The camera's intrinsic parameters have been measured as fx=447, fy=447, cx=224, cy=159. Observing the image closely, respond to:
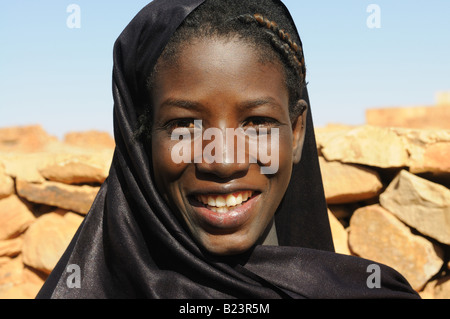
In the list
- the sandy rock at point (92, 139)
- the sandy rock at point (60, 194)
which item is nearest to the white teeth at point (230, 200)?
the sandy rock at point (60, 194)

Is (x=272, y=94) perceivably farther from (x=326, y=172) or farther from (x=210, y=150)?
(x=326, y=172)

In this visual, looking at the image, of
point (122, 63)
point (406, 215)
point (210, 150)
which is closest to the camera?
point (210, 150)

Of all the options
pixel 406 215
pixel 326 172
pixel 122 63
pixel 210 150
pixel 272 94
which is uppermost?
pixel 122 63

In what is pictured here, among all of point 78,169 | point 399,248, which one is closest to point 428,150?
point 399,248

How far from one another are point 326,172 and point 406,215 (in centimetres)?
64

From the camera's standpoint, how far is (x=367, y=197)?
11.2 feet

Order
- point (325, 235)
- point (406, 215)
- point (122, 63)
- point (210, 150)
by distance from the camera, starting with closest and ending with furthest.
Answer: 1. point (210, 150)
2. point (122, 63)
3. point (325, 235)
4. point (406, 215)

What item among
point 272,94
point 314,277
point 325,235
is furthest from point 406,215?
point 272,94

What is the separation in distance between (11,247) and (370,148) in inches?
127

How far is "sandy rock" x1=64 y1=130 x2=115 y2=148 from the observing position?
8219mm

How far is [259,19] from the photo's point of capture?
135 centimetres

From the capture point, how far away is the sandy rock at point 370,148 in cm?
322
